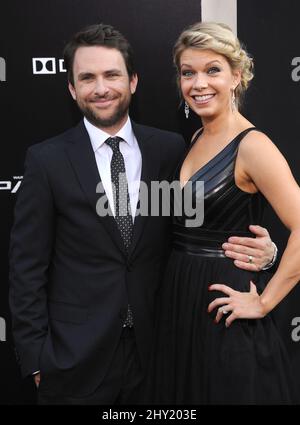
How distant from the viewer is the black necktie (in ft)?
6.70

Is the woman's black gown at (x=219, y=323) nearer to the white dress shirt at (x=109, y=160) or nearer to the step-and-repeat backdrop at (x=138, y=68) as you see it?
the white dress shirt at (x=109, y=160)

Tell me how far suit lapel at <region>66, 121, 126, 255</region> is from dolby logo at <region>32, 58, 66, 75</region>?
1.62 ft

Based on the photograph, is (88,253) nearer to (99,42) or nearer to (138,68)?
(99,42)

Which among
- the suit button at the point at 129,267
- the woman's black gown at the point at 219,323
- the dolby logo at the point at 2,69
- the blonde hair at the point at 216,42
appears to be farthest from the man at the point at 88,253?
the dolby logo at the point at 2,69

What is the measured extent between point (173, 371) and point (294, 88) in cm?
133

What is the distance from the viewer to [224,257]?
194 centimetres

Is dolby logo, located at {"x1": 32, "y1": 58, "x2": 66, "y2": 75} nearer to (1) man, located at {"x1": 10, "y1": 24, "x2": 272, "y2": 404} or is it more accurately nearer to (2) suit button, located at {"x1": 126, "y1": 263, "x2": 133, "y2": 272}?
(1) man, located at {"x1": 10, "y1": 24, "x2": 272, "y2": 404}

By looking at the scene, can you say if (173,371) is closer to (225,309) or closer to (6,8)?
(225,309)

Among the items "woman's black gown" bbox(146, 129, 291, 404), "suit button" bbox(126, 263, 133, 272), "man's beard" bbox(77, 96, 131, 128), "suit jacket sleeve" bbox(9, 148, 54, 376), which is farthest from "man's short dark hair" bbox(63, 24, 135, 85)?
"suit button" bbox(126, 263, 133, 272)

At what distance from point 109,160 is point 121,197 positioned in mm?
143

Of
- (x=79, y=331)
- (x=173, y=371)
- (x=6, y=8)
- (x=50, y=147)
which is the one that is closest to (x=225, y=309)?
(x=173, y=371)

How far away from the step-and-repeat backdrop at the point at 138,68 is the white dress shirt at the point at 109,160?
411mm

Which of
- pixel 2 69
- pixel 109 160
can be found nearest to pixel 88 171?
pixel 109 160

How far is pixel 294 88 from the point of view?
2561mm
